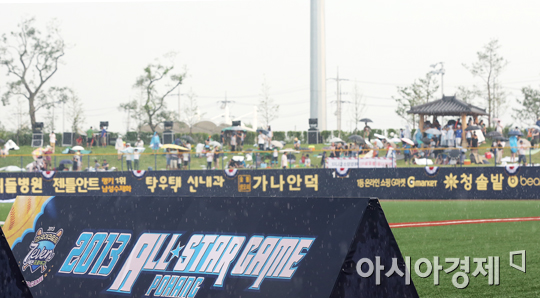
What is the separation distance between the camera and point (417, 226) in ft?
42.2

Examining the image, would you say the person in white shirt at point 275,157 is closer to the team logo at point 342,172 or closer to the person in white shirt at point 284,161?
the person in white shirt at point 284,161

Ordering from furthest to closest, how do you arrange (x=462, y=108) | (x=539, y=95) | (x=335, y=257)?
(x=539, y=95), (x=462, y=108), (x=335, y=257)

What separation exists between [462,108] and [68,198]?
33166 millimetres

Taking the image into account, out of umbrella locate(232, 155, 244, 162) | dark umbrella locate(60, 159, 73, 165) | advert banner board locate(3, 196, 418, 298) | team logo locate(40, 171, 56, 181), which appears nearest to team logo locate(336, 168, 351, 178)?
umbrella locate(232, 155, 244, 162)

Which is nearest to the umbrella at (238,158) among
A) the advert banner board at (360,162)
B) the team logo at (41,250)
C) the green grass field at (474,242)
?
the advert banner board at (360,162)

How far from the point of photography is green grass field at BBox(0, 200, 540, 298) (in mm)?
6668

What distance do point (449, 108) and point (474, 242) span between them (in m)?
27.0

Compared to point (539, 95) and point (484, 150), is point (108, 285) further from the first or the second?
point (539, 95)

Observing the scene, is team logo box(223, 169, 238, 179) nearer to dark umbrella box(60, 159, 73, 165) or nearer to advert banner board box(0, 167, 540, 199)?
advert banner board box(0, 167, 540, 199)

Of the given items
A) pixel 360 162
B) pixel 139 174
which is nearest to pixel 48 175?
pixel 139 174

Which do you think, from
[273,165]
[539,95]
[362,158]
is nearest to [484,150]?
[362,158]

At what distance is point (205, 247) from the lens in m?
4.64

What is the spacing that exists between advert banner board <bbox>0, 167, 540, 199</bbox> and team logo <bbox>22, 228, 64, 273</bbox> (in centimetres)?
1591

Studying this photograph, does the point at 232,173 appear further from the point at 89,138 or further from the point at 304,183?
the point at 89,138
